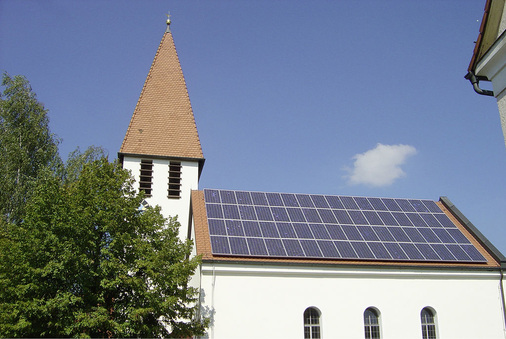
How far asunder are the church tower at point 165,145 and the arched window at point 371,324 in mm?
11501

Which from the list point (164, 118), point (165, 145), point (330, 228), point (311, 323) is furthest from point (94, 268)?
point (164, 118)

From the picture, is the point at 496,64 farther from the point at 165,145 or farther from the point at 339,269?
the point at 165,145

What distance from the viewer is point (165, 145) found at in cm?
2973

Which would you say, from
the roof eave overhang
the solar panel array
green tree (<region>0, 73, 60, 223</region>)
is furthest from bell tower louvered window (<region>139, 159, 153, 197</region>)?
the roof eave overhang

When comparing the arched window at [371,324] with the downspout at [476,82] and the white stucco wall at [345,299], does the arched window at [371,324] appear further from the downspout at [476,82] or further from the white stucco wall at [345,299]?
the downspout at [476,82]

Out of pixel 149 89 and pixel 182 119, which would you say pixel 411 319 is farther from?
pixel 149 89

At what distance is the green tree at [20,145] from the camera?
3156 cm

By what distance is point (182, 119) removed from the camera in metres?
31.2

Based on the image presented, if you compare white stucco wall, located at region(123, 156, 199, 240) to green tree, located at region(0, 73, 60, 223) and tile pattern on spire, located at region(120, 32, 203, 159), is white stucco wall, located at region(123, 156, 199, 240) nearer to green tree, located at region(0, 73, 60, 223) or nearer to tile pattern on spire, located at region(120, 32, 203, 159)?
tile pattern on spire, located at region(120, 32, 203, 159)

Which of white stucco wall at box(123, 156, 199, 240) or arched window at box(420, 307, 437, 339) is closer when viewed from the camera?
arched window at box(420, 307, 437, 339)

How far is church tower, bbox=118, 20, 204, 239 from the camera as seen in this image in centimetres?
2852

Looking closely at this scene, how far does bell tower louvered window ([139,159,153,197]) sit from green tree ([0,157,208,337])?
10854 mm

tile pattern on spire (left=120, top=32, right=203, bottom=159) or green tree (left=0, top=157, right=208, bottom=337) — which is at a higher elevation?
tile pattern on spire (left=120, top=32, right=203, bottom=159)

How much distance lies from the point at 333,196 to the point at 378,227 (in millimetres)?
3528
